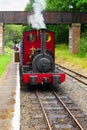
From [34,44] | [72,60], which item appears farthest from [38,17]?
[72,60]

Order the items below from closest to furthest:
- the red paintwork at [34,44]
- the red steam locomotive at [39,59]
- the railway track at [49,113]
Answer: the railway track at [49,113] < the red steam locomotive at [39,59] < the red paintwork at [34,44]

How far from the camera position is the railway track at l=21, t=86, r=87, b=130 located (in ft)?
32.8

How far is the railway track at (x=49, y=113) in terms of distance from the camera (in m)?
10.0

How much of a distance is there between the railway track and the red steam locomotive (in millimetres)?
918

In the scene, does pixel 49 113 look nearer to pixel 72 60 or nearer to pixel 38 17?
pixel 38 17

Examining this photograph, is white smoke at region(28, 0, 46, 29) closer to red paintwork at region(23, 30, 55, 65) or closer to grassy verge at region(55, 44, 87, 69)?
red paintwork at region(23, 30, 55, 65)

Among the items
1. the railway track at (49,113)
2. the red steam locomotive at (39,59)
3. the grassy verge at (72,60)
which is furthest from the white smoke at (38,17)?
the grassy verge at (72,60)

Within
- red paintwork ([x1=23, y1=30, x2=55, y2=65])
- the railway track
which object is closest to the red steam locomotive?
red paintwork ([x1=23, y1=30, x2=55, y2=65])

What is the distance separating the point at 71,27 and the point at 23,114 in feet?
111

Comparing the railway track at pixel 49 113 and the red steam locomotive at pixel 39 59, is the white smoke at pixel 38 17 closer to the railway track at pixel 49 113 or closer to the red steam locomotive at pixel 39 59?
the red steam locomotive at pixel 39 59

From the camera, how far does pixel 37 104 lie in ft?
43.8

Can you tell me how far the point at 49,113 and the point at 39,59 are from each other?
504 cm

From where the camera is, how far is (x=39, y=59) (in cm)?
1638

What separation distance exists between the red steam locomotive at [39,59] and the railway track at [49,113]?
3.01 feet
